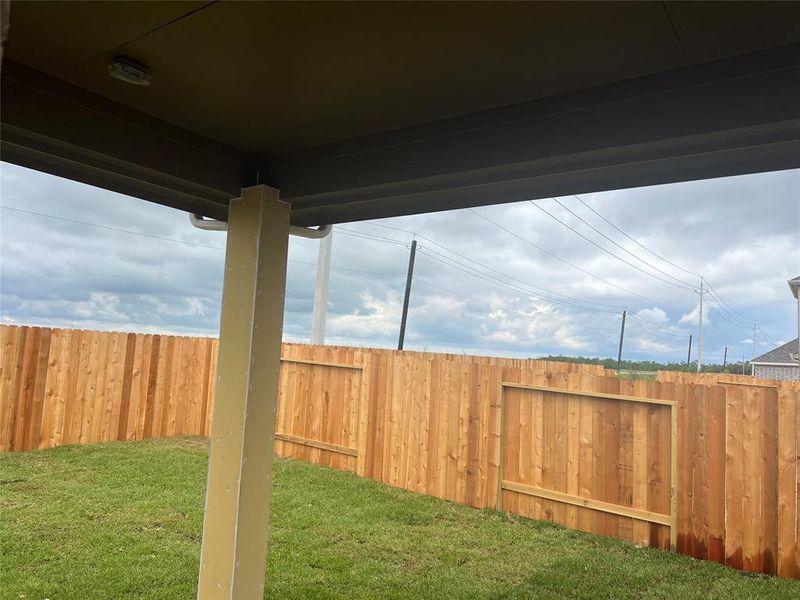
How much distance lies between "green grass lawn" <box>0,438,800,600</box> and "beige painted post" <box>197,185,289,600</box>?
1.13 m

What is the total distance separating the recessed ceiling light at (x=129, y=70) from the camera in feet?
5.45

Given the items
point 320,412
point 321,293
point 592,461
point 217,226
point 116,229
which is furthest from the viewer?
point 116,229

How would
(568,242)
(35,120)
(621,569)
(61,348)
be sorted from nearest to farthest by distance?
1. (35,120)
2. (621,569)
3. (61,348)
4. (568,242)

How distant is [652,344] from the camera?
32.2 metres

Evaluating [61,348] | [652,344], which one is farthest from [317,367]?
[652,344]

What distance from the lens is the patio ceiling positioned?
1.38m

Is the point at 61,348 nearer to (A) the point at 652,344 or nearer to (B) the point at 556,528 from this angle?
→ (B) the point at 556,528

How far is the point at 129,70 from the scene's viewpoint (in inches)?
66.3

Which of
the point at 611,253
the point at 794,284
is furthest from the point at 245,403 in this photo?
the point at 611,253

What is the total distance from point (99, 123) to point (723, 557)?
186 inches

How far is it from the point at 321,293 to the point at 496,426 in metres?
6.13

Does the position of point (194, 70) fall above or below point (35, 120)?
above

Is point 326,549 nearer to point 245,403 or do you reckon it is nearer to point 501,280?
point 245,403

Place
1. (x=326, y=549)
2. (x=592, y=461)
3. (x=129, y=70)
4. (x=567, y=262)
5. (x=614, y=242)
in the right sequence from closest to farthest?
(x=129, y=70) < (x=326, y=549) < (x=592, y=461) < (x=614, y=242) < (x=567, y=262)
